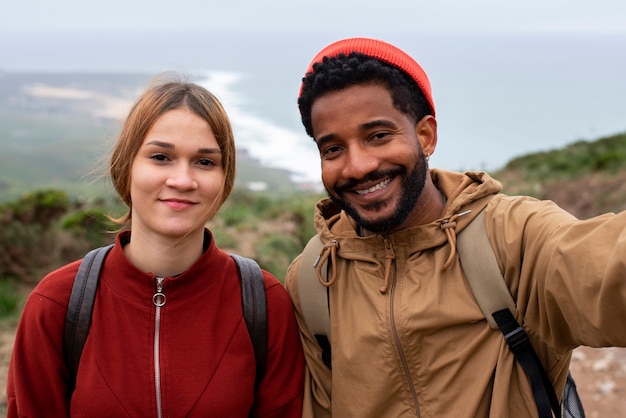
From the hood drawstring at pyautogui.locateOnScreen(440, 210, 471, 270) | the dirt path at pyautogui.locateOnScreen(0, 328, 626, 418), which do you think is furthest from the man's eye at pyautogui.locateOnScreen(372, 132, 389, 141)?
the dirt path at pyautogui.locateOnScreen(0, 328, 626, 418)

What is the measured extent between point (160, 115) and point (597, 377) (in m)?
4.70

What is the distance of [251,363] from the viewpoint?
213 cm

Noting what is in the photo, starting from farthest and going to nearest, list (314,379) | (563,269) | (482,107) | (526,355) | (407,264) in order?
(482,107) < (314,379) < (407,264) < (526,355) < (563,269)

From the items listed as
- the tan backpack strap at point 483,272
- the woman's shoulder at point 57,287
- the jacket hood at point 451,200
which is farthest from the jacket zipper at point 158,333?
the tan backpack strap at point 483,272

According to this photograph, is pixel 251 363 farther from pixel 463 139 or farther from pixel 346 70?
pixel 463 139

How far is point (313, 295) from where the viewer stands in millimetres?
2229

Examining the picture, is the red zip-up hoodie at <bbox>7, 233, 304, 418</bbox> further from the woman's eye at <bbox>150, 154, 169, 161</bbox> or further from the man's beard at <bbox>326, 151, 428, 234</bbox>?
the man's beard at <bbox>326, 151, 428, 234</bbox>

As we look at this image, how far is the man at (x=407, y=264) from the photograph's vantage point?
71.4 inches

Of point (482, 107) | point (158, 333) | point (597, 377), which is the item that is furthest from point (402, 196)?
point (482, 107)

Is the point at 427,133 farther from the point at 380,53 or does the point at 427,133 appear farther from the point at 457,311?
the point at 457,311

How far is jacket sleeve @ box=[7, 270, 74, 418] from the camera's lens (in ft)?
6.46

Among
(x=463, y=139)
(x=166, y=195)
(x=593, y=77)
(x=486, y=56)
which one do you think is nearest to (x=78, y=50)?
(x=486, y=56)

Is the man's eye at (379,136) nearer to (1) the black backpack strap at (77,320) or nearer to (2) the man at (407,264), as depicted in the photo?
(2) the man at (407,264)

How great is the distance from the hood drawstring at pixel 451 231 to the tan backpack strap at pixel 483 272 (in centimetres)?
4
